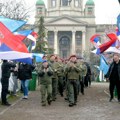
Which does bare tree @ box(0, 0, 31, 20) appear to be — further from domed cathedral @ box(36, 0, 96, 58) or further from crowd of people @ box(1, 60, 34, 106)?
domed cathedral @ box(36, 0, 96, 58)

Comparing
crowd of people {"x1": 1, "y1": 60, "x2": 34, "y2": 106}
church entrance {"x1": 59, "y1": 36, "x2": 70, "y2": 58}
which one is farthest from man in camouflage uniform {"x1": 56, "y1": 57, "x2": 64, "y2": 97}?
church entrance {"x1": 59, "y1": 36, "x2": 70, "y2": 58}

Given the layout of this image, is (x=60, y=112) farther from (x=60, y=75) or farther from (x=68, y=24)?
(x=68, y=24)

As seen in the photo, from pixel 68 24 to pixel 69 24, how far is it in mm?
251

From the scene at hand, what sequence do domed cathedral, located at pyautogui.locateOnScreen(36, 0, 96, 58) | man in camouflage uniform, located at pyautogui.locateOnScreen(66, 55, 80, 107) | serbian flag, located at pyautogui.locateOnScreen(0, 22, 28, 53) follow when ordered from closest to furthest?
serbian flag, located at pyautogui.locateOnScreen(0, 22, 28, 53)
man in camouflage uniform, located at pyautogui.locateOnScreen(66, 55, 80, 107)
domed cathedral, located at pyautogui.locateOnScreen(36, 0, 96, 58)

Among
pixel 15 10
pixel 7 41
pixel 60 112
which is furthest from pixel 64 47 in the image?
pixel 7 41

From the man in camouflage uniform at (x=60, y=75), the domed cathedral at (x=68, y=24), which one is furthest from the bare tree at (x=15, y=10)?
the domed cathedral at (x=68, y=24)

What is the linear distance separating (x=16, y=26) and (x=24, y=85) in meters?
3.73

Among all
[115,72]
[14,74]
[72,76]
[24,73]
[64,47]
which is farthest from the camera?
[64,47]

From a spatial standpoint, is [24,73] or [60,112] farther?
[24,73]

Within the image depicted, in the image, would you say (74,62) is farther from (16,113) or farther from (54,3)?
(54,3)

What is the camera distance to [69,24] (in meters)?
Result: 118

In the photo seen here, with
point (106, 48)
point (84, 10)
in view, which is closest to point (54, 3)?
point (84, 10)

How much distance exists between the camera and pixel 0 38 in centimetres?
1262

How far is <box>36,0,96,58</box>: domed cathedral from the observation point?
118312mm
